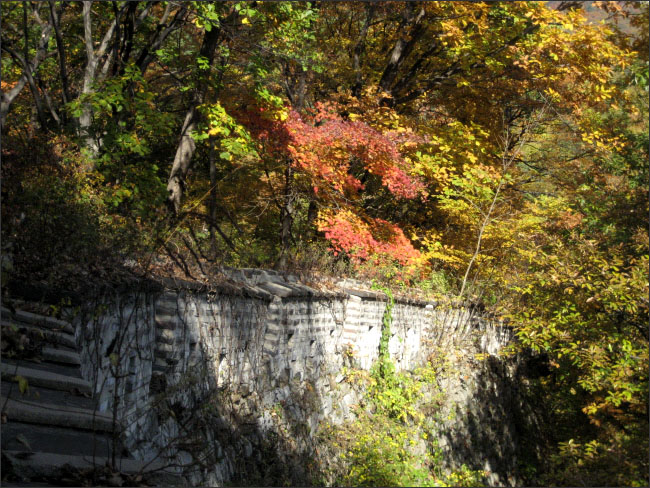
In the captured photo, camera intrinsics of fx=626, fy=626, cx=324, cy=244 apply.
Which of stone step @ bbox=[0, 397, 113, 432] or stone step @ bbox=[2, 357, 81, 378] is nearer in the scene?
stone step @ bbox=[0, 397, 113, 432]

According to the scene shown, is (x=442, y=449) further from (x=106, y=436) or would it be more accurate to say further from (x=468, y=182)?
(x=106, y=436)

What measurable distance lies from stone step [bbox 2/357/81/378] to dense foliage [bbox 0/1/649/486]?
1.80 feet

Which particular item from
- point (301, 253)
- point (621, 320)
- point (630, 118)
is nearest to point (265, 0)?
point (301, 253)

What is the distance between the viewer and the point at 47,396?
324cm

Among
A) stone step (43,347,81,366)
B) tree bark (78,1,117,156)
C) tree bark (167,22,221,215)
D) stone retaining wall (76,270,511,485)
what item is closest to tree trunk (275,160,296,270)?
tree bark (167,22,221,215)

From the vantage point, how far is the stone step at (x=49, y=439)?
9.21 feet

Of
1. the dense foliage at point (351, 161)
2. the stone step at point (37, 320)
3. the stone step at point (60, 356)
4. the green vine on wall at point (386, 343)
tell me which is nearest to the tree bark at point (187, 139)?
the dense foliage at point (351, 161)

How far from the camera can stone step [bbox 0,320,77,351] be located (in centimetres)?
353

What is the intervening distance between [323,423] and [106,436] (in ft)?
17.5

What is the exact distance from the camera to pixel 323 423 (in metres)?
8.42

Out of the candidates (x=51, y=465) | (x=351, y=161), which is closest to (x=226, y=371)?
(x=51, y=465)

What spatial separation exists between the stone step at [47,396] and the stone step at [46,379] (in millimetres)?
23

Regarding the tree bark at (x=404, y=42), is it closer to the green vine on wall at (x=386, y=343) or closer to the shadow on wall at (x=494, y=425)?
the green vine on wall at (x=386, y=343)

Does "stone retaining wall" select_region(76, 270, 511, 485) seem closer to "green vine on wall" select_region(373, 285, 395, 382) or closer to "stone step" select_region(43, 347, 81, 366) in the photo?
"green vine on wall" select_region(373, 285, 395, 382)
